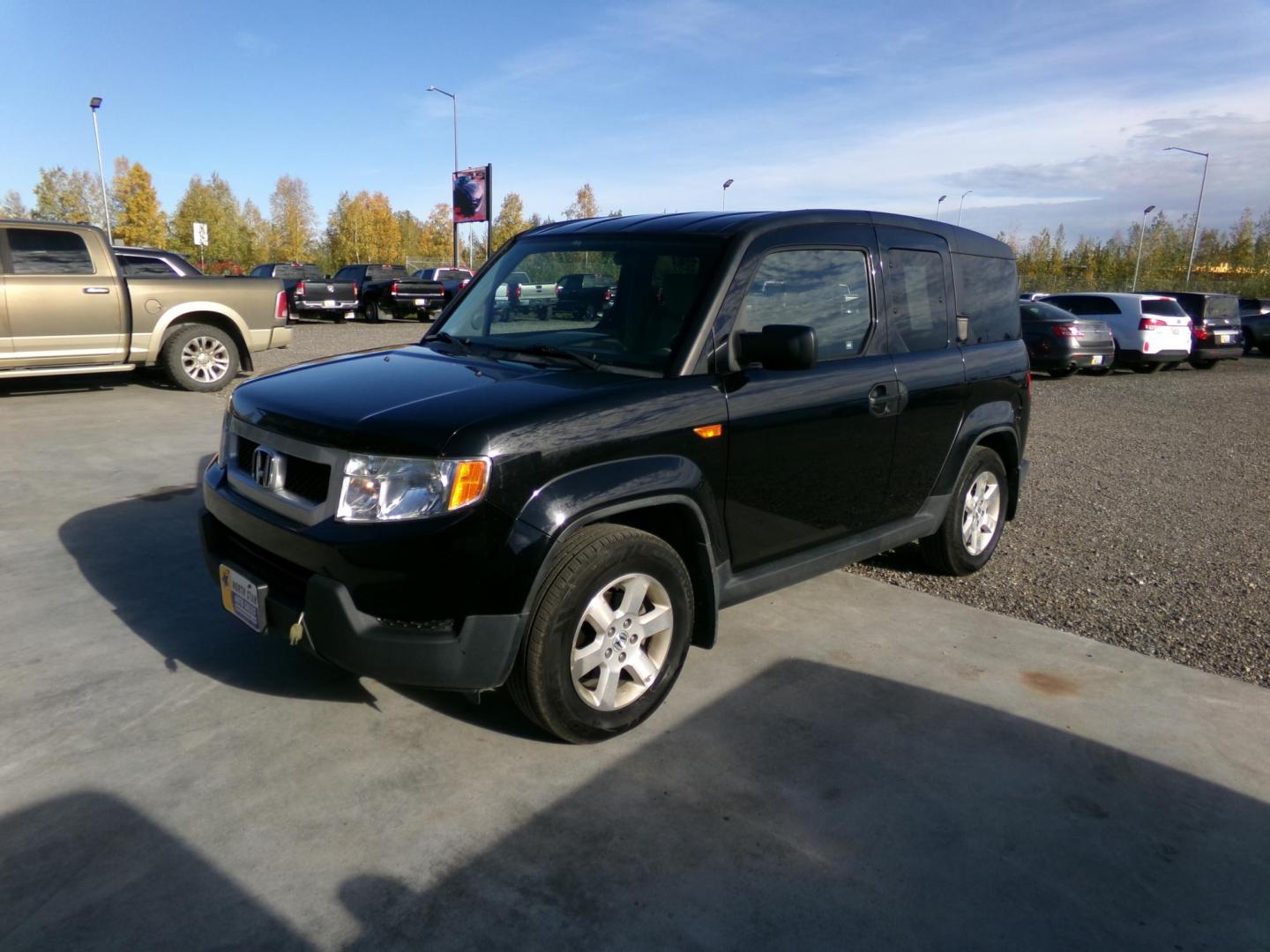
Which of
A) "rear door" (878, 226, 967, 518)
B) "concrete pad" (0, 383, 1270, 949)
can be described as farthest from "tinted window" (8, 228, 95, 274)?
"rear door" (878, 226, 967, 518)

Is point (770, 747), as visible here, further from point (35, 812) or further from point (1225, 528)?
point (1225, 528)

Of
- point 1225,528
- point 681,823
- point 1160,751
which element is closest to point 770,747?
point 681,823

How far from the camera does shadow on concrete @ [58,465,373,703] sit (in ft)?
12.6

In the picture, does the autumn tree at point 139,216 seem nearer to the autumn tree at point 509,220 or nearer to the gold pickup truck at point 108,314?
the autumn tree at point 509,220

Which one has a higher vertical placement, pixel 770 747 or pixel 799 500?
pixel 799 500

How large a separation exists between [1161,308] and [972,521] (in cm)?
1629

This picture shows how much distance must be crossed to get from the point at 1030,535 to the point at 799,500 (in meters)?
3.05

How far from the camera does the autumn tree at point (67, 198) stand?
5766 cm

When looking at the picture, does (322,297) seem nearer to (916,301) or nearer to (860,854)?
(916,301)

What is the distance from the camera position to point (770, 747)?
3365 millimetres

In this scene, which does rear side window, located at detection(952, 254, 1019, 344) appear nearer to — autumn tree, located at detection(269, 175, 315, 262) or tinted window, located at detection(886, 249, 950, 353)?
tinted window, located at detection(886, 249, 950, 353)

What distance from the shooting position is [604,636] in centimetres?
328

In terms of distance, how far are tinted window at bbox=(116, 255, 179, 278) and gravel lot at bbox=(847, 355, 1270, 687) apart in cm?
1023

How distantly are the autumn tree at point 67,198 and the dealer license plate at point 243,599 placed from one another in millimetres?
60354
